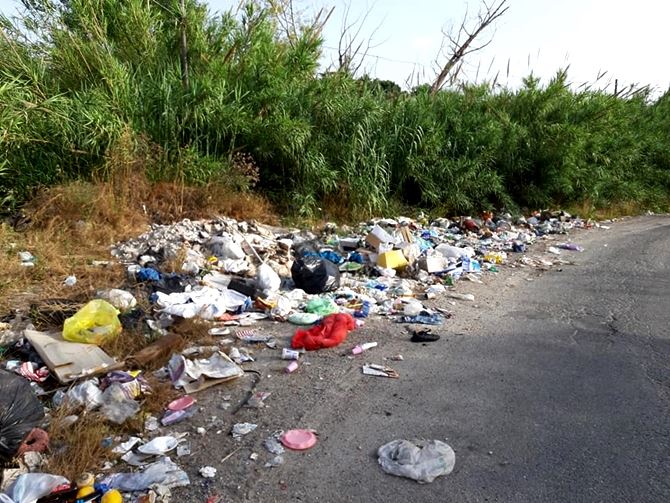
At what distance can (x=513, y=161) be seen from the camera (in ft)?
32.2

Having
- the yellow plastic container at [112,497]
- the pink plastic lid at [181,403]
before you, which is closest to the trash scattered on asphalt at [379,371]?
the pink plastic lid at [181,403]

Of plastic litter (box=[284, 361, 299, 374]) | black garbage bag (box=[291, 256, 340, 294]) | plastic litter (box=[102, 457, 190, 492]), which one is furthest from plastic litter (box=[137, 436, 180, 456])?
black garbage bag (box=[291, 256, 340, 294])

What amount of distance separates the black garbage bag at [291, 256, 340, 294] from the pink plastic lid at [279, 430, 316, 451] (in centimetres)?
224

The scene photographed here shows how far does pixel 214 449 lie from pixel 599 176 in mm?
10331

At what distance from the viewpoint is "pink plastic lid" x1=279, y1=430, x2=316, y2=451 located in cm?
254

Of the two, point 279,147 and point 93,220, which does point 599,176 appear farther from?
point 93,220

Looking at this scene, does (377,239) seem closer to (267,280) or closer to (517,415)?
(267,280)

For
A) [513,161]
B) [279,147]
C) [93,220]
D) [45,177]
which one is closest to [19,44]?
[45,177]

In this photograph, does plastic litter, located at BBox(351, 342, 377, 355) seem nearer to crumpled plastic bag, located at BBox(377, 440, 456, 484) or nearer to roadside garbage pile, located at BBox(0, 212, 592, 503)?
roadside garbage pile, located at BBox(0, 212, 592, 503)

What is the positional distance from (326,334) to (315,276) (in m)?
1.09

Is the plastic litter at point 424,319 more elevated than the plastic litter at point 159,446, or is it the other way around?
the plastic litter at point 424,319

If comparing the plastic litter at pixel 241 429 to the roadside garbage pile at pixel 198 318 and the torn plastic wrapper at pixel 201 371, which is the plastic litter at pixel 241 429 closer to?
the roadside garbage pile at pixel 198 318

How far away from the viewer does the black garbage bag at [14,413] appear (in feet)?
7.52

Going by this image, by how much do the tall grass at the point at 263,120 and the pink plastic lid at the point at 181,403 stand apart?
398 cm
